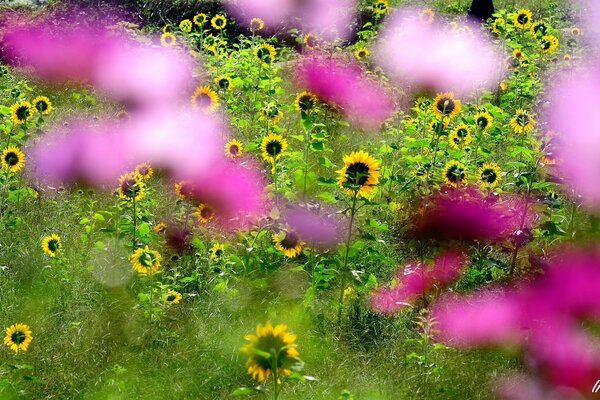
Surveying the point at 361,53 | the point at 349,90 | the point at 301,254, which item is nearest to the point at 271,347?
the point at 301,254

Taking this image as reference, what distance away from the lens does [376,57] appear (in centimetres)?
717

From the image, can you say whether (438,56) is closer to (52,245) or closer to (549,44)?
(549,44)

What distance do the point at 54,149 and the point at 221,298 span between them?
2182mm

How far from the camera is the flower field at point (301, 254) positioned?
2.95 metres

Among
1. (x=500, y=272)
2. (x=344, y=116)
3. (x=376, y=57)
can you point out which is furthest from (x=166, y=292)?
(x=376, y=57)

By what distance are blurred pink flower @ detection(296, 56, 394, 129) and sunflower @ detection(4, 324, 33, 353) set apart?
3184 millimetres

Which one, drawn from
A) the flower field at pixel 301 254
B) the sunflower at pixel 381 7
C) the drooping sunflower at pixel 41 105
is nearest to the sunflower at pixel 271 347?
the flower field at pixel 301 254

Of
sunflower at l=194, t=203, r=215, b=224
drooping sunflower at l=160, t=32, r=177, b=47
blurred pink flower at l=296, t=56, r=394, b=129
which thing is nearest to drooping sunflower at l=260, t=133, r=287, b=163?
sunflower at l=194, t=203, r=215, b=224

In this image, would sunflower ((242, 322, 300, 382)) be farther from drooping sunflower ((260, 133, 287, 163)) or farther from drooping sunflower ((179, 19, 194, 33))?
drooping sunflower ((179, 19, 194, 33))

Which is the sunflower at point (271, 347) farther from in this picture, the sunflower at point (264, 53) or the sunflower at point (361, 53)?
the sunflower at point (361, 53)

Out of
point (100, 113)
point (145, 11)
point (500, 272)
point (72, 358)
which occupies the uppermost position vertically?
point (500, 272)

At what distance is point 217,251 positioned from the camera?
359 cm

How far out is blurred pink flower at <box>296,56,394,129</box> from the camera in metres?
5.54

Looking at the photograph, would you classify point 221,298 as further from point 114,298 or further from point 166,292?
point 114,298
